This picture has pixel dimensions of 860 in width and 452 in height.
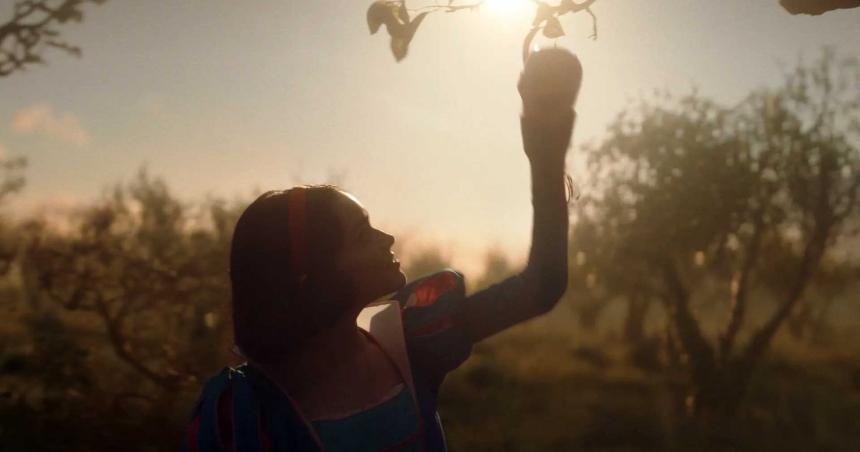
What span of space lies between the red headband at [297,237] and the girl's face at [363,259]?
6 cm

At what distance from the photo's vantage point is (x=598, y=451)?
10945 millimetres

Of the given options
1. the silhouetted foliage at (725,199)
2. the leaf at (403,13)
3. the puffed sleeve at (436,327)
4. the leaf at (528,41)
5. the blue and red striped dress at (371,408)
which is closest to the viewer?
the blue and red striped dress at (371,408)

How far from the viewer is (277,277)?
1.50 meters

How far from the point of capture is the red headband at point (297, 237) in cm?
150

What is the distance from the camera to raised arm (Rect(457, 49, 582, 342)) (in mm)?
1410

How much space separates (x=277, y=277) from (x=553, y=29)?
0.65 metres

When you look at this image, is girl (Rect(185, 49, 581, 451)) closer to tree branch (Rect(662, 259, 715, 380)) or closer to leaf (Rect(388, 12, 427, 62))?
leaf (Rect(388, 12, 427, 62))

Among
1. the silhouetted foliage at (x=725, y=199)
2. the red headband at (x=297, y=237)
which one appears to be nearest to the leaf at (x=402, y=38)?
the red headband at (x=297, y=237)

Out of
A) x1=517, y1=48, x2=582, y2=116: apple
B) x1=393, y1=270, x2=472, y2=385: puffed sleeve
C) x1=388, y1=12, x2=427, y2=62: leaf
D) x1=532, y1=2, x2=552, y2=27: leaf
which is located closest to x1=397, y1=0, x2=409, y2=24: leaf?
x1=388, y1=12, x2=427, y2=62: leaf

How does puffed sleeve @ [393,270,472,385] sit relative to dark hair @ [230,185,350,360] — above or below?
below

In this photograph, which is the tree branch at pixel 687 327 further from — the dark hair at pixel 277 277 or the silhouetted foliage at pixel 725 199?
the dark hair at pixel 277 277

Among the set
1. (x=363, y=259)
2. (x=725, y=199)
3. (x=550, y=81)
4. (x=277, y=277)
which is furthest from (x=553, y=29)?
(x=725, y=199)

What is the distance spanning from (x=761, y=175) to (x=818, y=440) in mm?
3466

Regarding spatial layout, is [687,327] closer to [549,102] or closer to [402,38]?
[402,38]
